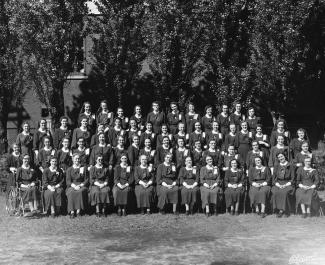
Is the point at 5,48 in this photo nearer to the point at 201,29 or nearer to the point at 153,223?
the point at 201,29

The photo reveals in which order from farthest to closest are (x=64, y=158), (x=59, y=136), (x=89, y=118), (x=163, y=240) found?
(x=89, y=118) → (x=59, y=136) → (x=64, y=158) → (x=163, y=240)

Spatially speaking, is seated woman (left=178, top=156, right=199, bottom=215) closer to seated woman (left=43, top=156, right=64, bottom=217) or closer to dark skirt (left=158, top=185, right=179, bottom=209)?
dark skirt (left=158, top=185, right=179, bottom=209)

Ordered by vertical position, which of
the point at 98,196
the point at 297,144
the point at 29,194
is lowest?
the point at 98,196

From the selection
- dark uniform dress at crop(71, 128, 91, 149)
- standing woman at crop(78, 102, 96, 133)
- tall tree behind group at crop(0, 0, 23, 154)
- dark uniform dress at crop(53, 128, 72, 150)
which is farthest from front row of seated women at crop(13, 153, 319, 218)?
tall tree behind group at crop(0, 0, 23, 154)

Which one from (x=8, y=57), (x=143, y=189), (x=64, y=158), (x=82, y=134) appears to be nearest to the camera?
(x=143, y=189)

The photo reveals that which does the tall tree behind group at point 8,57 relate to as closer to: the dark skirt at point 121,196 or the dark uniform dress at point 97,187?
the dark uniform dress at point 97,187

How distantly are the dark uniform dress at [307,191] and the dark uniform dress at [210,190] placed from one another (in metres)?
1.73

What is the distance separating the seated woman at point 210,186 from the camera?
439 inches

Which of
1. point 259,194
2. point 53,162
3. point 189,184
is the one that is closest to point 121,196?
point 189,184

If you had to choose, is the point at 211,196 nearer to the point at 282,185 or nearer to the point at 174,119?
the point at 282,185

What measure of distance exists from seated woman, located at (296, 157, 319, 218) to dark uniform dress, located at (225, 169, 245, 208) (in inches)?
49.8

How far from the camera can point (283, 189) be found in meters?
11.1

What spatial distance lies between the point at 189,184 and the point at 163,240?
261 centimetres

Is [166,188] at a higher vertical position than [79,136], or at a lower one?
lower
